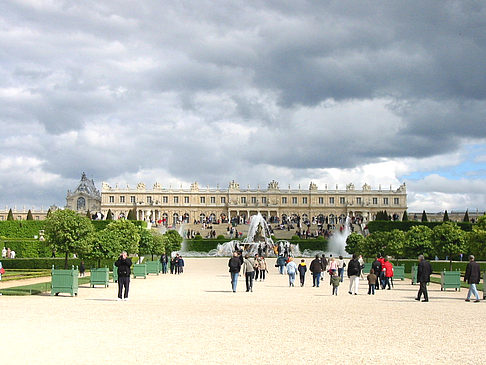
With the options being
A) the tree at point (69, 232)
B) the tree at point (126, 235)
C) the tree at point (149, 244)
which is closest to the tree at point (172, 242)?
the tree at point (149, 244)

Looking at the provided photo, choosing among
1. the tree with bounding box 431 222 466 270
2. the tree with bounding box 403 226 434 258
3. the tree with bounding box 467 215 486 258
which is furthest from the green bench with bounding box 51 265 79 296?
the tree with bounding box 403 226 434 258

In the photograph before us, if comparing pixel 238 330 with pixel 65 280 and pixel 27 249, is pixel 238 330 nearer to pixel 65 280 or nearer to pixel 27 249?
pixel 65 280

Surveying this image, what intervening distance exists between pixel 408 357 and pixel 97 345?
4133mm

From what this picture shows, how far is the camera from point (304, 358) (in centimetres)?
807

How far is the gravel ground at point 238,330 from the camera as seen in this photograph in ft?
26.9

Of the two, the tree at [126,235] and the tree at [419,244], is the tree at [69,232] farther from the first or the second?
the tree at [419,244]

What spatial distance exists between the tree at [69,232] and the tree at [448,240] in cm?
1538

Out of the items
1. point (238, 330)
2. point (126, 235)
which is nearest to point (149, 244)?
point (126, 235)

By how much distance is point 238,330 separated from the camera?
10.3m

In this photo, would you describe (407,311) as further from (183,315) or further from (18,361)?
(18,361)

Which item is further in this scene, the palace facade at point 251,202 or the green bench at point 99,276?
the palace facade at point 251,202

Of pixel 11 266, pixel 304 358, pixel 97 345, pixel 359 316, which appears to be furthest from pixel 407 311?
pixel 11 266

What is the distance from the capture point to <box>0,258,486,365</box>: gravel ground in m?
8.19

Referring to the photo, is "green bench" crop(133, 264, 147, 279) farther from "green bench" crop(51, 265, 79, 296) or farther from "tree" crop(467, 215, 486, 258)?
"tree" crop(467, 215, 486, 258)
